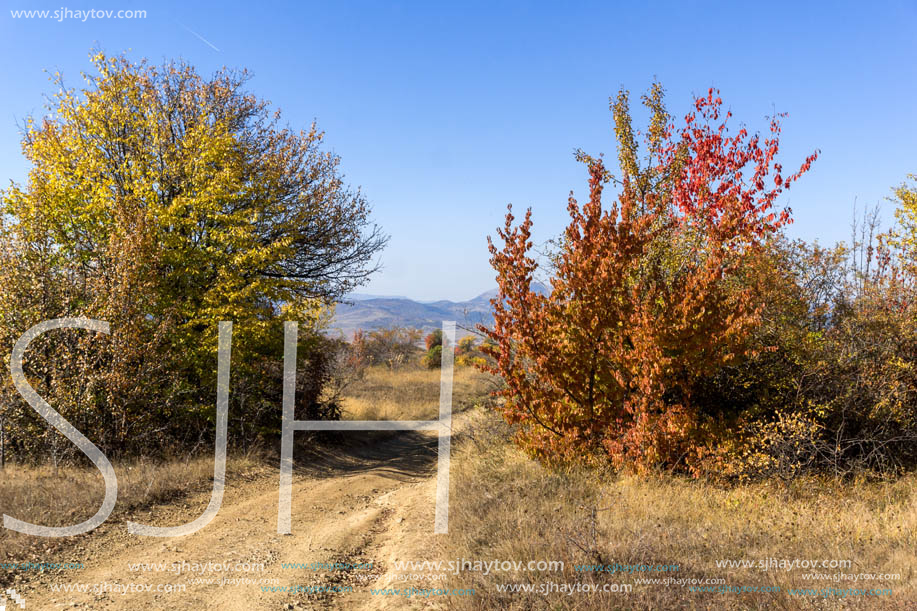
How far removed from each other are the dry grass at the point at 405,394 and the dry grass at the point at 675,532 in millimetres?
9725

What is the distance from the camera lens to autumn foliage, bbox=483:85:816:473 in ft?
30.1

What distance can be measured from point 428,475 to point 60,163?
1212 centimetres

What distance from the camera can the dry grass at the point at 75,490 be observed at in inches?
296

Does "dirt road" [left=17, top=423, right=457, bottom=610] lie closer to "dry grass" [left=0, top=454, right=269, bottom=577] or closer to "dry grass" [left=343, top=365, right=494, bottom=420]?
"dry grass" [left=0, top=454, right=269, bottom=577]

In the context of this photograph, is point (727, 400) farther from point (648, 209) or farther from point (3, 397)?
point (3, 397)

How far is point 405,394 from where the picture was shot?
25000mm

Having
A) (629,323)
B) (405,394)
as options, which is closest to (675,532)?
(629,323)

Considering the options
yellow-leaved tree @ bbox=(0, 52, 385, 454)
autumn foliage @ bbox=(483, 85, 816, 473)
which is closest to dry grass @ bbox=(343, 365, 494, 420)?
yellow-leaved tree @ bbox=(0, 52, 385, 454)

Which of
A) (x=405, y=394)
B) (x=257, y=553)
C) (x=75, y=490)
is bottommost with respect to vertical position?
(x=405, y=394)

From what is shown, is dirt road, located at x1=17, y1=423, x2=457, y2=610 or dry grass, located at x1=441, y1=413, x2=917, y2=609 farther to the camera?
dirt road, located at x1=17, y1=423, x2=457, y2=610

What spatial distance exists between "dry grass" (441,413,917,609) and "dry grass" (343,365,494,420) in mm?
9725

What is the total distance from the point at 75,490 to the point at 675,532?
9.21 meters

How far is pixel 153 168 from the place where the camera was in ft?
51.1

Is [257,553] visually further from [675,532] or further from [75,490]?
[675,532]
